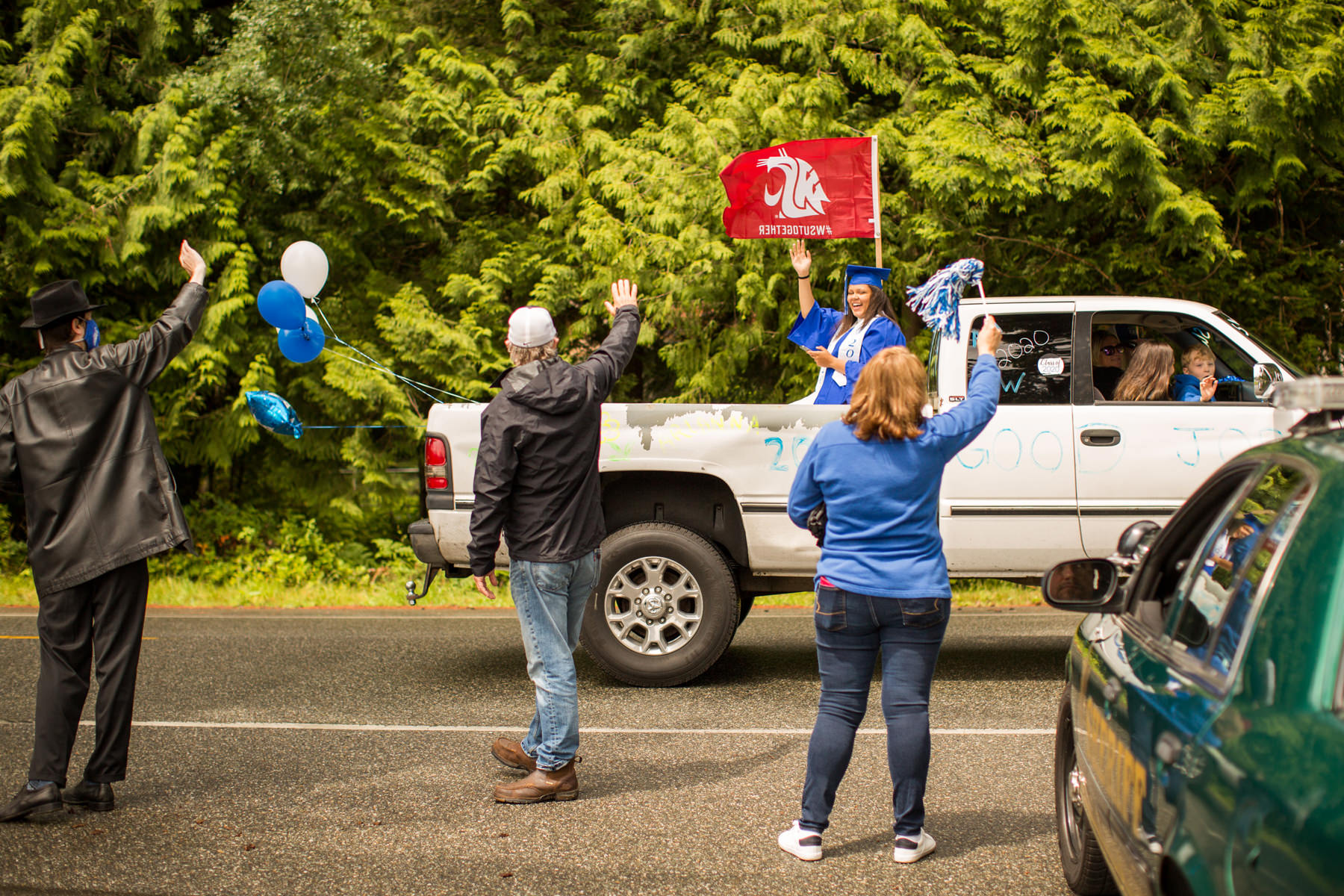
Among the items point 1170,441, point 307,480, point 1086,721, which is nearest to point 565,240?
point 307,480

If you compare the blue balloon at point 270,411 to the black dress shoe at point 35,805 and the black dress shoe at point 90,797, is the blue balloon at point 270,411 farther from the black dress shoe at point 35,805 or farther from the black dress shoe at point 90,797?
the black dress shoe at point 35,805

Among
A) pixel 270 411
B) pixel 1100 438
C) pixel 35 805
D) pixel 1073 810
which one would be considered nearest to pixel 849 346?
pixel 1100 438

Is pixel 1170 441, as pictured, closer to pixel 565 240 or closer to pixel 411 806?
pixel 411 806

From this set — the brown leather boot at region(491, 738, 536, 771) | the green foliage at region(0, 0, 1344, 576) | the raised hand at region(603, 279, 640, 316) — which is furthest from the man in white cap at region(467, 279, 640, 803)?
the green foliage at region(0, 0, 1344, 576)

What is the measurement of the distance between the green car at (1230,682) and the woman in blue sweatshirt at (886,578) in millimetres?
633

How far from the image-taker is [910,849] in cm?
419

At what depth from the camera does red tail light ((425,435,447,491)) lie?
22.6 ft

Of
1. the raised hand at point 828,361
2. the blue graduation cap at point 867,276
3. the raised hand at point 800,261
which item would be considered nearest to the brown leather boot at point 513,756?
the raised hand at point 828,361

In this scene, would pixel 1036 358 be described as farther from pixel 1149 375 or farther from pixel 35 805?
pixel 35 805

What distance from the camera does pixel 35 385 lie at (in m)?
4.82

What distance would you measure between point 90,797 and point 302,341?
17.2 feet

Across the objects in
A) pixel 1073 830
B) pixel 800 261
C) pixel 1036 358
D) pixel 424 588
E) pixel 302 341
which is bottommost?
pixel 1073 830

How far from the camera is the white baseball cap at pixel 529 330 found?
4918 millimetres

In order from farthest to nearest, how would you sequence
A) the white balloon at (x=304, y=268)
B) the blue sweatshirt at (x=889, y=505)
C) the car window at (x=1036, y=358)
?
the white balloon at (x=304, y=268) → the car window at (x=1036, y=358) → the blue sweatshirt at (x=889, y=505)
